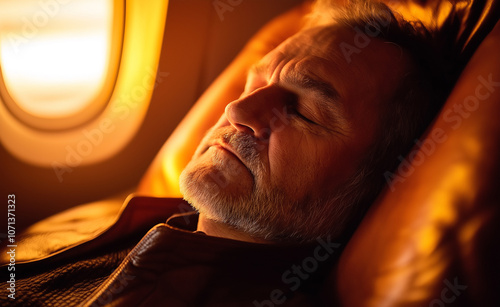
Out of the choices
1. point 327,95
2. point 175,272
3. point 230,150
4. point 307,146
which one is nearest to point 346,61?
point 327,95

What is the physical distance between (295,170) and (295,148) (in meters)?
0.05

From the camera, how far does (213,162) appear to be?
0.90 m

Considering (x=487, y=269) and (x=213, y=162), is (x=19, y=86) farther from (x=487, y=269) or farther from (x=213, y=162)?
(x=487, y=269)

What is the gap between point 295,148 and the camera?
871 millimetres

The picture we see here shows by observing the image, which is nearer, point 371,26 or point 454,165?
point 454,165

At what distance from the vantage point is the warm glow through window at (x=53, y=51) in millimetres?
1318

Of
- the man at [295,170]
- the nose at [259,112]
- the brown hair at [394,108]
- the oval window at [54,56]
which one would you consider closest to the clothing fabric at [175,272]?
the man at [295,170]

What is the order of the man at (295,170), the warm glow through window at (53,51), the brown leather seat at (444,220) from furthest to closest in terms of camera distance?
1. the warm glow through window at (53,51)
2. the man at (295,170)
3. the brown leather seat at (444,220)

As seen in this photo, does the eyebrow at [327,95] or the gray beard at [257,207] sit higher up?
the eyebrow at [327,95]

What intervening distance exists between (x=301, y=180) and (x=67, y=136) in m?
0.94

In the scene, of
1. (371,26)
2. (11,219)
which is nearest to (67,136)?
(11,219)

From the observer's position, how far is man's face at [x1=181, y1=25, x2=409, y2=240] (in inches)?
34.0

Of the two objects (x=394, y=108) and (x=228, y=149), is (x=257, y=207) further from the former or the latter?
(x=394, y=108)

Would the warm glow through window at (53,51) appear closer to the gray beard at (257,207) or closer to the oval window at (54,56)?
the oval window at (54,56)
